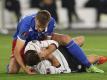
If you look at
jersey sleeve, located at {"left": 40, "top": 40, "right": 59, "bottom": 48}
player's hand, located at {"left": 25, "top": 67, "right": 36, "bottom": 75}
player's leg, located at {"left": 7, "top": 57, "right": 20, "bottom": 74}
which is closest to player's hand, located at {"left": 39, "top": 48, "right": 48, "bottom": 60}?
jersey sleeve, located at {"left": 40, "top": 40, "right": 59, "bottom": 48}

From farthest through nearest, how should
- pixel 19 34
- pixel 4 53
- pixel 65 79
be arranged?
pixel 4 53, pixel 19 34, pixel 65 79

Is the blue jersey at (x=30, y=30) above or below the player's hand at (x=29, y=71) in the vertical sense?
above

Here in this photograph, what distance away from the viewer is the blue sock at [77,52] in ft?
34.1

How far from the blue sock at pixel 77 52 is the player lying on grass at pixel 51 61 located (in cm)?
9

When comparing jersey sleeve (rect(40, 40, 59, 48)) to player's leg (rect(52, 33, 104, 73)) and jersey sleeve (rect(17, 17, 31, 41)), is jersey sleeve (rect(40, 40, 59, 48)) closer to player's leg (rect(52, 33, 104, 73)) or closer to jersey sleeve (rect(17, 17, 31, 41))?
player's leg (rect(52, 33, 104, 73))

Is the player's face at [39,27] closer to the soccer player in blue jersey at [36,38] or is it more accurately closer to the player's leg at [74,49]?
the soccer player in blue jersey at [36,38]

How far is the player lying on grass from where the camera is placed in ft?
32.7

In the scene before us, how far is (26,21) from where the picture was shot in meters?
10.2

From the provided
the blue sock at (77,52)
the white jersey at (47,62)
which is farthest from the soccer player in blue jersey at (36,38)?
the white jersey at (47,62)

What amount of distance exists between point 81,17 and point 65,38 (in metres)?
13.9

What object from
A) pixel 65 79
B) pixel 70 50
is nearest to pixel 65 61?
pixel 70 50

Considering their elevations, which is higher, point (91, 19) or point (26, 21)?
point (91, 19)

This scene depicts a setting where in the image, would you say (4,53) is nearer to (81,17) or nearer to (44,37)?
(44,37)

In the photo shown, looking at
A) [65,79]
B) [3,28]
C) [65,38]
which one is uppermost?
[3,28]
